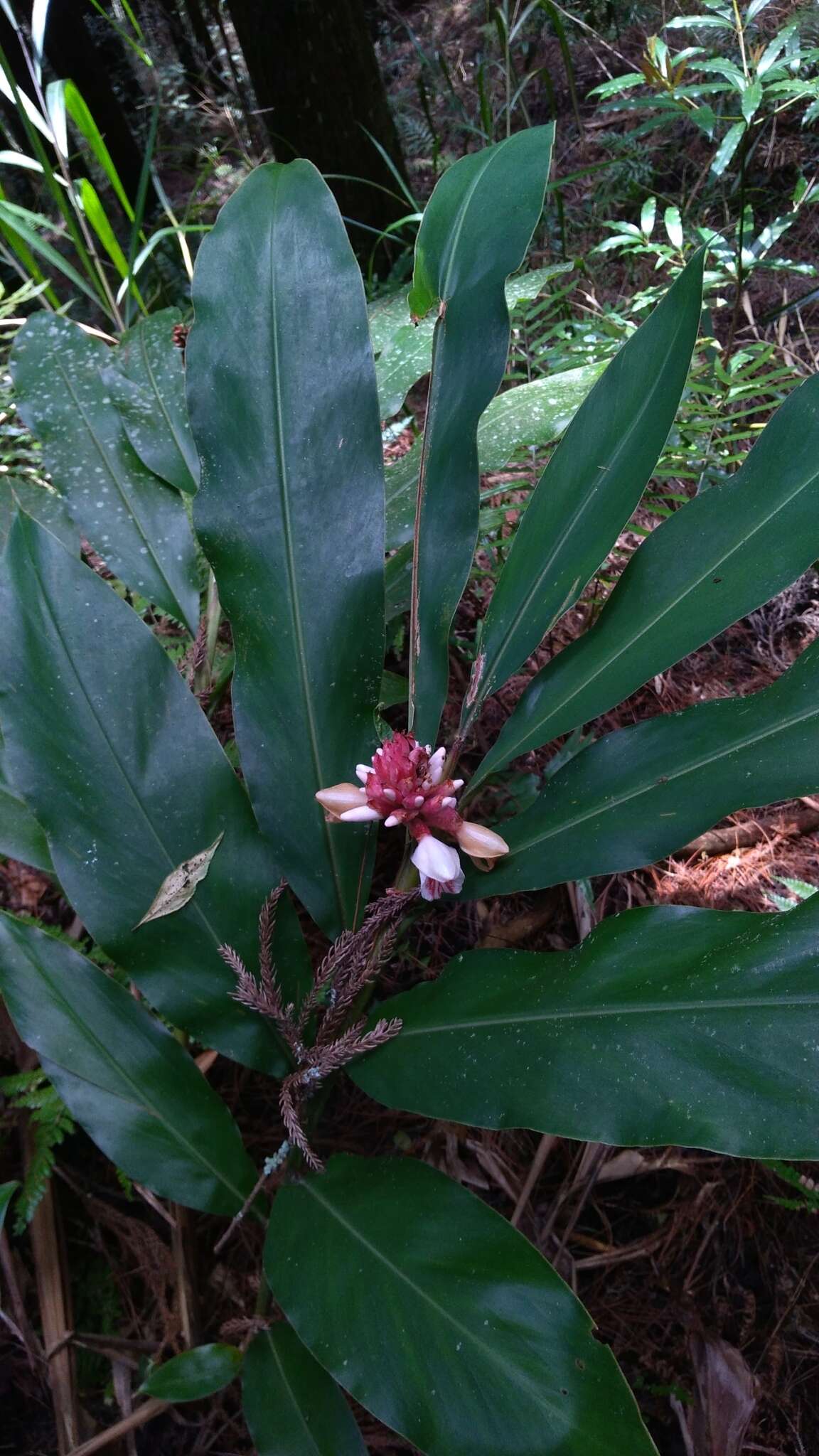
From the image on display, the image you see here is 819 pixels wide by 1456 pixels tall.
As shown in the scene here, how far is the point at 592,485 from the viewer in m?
0.83

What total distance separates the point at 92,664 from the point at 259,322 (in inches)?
14.4

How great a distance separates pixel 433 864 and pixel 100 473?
71cm

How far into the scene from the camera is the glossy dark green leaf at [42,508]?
3.52 feet

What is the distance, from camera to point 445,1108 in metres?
0.68

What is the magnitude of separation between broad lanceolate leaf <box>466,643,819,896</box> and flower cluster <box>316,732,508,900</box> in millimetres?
104

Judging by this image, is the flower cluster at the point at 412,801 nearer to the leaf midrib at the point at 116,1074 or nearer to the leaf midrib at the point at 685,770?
the leaf midrib at the point at 685,770

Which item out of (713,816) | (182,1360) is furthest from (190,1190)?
(713,816)

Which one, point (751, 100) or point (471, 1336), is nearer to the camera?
Result: point (471, 1336)

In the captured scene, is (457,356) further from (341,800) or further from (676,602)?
(341,800)

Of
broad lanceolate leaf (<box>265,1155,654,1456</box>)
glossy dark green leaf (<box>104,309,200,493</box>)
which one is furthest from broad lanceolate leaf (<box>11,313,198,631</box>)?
broad lanceolate leaf (<box>265,1155,654,1456</box>)

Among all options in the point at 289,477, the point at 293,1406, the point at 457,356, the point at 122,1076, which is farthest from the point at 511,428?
the point at 293,1406

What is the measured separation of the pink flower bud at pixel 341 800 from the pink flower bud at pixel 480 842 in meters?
0.07

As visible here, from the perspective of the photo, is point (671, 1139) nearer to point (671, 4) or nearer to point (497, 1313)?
point (497, 1313)

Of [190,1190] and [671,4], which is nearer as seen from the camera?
[190,1190]
